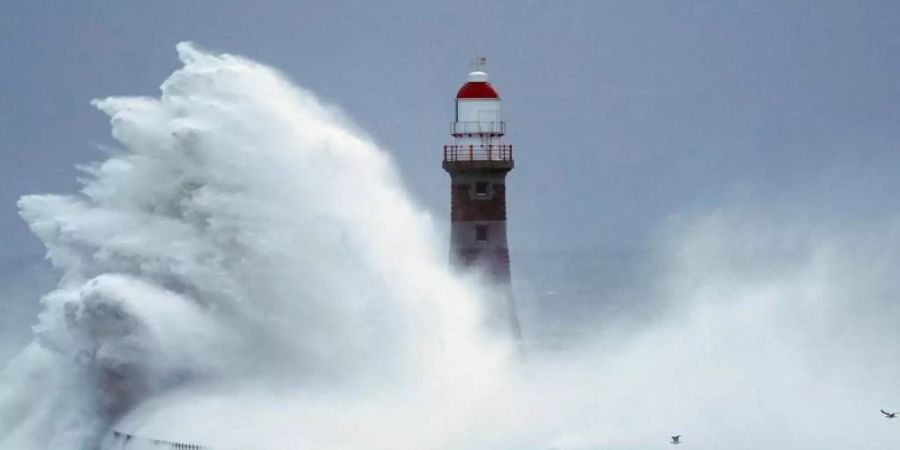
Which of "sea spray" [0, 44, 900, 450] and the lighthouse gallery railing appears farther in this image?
the lighthouse gallery railing

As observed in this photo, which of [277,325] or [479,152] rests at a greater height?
[479,152]

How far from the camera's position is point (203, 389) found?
33125 millimetres

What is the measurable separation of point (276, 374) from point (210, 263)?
221 cm

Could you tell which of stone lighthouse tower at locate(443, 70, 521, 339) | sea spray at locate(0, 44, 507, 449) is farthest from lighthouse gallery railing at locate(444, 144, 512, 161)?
sea spray at locate(0, 44, 507, 449)

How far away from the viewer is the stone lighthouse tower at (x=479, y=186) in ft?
117

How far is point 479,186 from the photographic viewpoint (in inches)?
1403

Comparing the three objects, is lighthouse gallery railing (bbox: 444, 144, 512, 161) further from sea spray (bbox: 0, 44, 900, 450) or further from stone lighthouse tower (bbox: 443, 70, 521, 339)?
sea spray (bbox: 0, 44, 900, 450)

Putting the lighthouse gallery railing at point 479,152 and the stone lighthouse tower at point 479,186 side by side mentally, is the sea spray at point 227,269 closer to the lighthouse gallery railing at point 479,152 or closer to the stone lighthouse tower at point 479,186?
the stone lighthouse tower at point 479,186

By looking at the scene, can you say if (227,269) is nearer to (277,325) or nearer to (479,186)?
(277,325)

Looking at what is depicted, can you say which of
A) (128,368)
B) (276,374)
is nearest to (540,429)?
(276,374)

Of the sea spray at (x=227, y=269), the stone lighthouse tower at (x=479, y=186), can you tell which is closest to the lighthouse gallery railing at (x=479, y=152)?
the stone lighthouse tower at (x=479, y=186)

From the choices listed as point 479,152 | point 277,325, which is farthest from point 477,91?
point 277,325

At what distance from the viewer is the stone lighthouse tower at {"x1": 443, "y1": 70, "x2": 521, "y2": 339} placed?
35562 mm

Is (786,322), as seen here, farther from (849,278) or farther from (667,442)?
(849,278)
